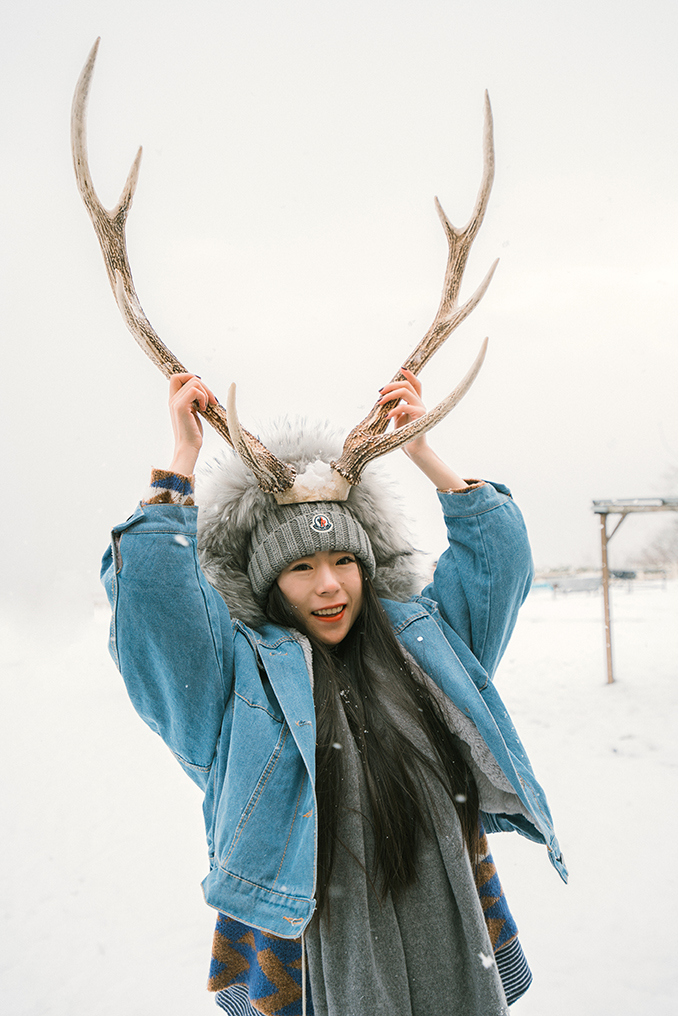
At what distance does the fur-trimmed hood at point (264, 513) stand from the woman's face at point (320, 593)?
108 mm

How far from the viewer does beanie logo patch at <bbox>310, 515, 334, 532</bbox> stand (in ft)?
4.43

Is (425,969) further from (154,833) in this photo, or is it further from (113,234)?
(154,833)

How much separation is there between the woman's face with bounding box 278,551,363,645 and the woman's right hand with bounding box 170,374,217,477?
346mm

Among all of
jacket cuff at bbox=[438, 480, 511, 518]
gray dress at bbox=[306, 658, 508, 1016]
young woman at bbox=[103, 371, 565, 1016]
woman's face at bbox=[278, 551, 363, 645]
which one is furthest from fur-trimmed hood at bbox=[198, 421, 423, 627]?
gray dress at bbox=[306, 658, 508, 1016]

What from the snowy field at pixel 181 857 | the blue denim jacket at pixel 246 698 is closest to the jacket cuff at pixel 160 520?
the blue denim jacket at pixel 246 698

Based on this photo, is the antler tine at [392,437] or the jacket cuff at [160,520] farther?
the antler tine at [392,437]

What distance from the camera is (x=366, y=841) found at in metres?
1.18

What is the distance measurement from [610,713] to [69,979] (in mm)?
5068

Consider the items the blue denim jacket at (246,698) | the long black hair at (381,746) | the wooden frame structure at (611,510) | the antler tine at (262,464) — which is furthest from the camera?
the wooden frame structure at (611,510)

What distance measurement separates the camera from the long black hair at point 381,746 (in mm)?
1159

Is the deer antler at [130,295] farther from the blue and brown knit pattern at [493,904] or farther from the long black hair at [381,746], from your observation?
the blue and brown knit pattern at [493,904]

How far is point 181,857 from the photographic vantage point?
360 centimetres

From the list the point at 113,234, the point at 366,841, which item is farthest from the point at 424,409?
the point at 366,841

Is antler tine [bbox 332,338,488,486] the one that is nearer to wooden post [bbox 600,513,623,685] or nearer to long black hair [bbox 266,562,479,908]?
long black hair [bbox 266,562,479,908]
